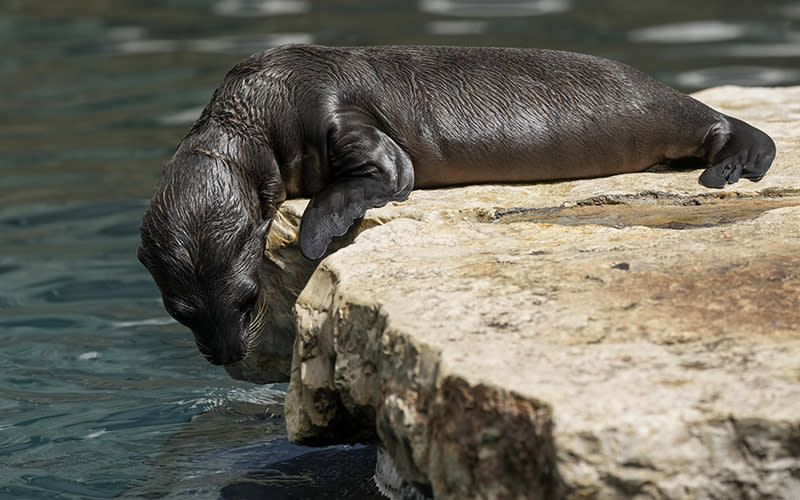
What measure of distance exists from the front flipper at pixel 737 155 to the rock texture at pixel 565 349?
34cm

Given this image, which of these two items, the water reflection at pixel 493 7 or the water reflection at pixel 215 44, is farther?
the water reflection at pixel 493 7

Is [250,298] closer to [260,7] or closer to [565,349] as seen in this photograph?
[565,349]

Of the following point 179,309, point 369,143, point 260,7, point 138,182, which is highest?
point 369,143

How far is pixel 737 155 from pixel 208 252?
7.82ft

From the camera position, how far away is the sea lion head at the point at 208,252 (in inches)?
161

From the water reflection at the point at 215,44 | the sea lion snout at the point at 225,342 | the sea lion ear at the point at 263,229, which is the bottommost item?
the water reflection at the point at 215,44

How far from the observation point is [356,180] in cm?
444

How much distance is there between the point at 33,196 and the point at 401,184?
5.00 meters

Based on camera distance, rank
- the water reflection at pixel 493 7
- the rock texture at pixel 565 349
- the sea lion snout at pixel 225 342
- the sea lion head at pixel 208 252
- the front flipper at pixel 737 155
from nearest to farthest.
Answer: the rock texture at pixel 565 349 < the sea lion head at pixel 208 252 < the sea lion snout at pixel 225 342 < the front flipper at pixel 737 155 < the water reflection at pixel 493 7

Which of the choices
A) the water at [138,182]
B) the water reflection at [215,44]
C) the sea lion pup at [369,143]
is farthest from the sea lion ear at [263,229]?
the water reflection at [215,44]

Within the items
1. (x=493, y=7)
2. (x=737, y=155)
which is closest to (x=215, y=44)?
(x=493, y=7)

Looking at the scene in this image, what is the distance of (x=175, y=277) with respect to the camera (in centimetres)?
408

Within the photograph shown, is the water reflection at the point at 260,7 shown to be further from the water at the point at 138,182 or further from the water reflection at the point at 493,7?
the water reflection at the point at 493,7

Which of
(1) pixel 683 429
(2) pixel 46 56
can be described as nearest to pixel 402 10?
(2) pixel 46 56
